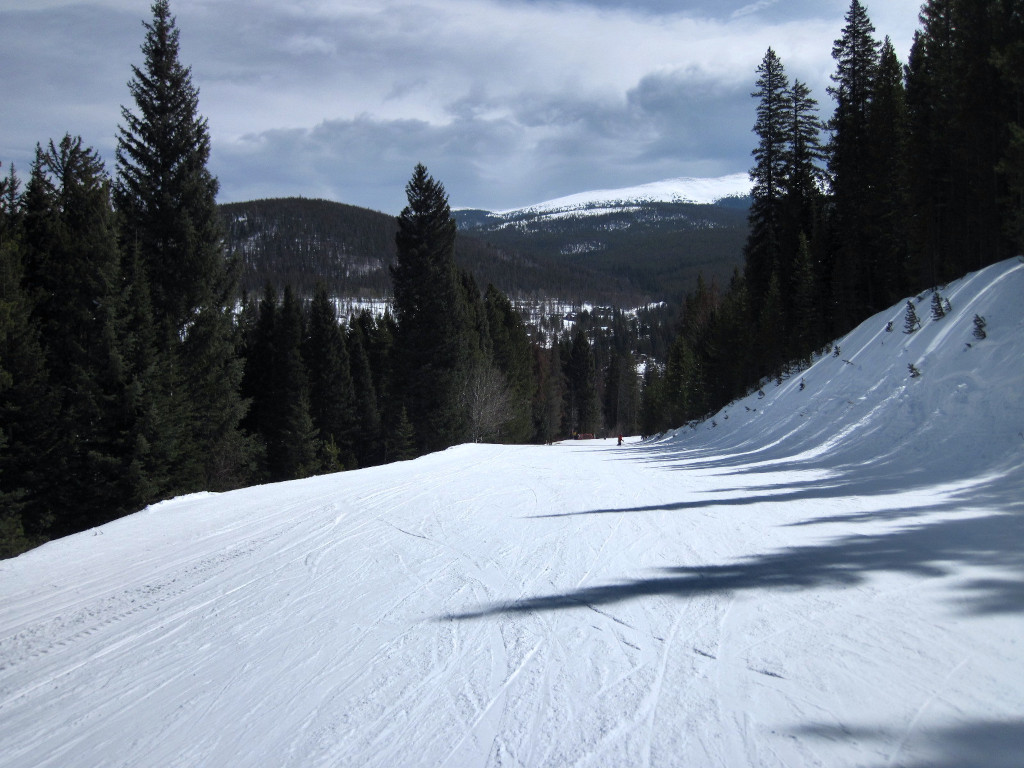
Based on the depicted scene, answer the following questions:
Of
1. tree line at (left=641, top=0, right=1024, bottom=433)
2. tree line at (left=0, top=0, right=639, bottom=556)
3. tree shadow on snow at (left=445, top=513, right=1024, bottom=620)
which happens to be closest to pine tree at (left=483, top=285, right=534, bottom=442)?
tree line at (left=641, top=0, right=1024, bottom=433)

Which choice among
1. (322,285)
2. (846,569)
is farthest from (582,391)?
(846,569)

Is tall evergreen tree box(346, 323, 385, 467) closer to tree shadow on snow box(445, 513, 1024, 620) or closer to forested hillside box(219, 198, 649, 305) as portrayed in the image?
tree shadow on snow box(445, 513, 1024, 620)

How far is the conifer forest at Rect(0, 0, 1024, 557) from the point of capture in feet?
52.6

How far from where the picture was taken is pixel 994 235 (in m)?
21.5

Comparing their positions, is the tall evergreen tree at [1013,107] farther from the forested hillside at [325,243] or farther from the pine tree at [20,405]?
the forested hillside at [325,243]

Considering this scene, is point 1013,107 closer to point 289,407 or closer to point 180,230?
point 180,230

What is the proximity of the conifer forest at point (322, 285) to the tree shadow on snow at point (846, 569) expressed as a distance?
1217 cm

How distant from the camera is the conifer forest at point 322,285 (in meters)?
16.0

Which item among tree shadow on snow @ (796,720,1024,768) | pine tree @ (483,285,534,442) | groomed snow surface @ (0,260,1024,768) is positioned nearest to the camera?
tree shadow on snow @ (796,720,1024,768)

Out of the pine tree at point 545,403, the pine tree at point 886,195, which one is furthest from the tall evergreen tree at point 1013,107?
the pine tree at point 545,403

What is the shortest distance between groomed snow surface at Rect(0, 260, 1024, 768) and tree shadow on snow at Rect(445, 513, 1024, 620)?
0.03m

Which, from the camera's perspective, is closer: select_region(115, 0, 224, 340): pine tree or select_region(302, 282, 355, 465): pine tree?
select_region(115, 0, 224, 340): pine tree

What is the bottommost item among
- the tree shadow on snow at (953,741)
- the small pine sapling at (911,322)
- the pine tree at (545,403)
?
the pine tree at (545,403)

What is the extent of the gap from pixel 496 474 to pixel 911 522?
27.8 ft
